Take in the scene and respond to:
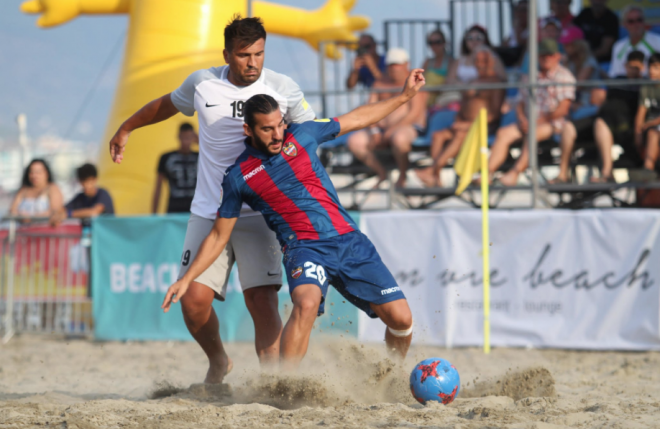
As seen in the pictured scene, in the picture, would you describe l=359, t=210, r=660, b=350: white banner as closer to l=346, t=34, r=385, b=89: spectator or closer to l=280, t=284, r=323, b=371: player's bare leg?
l=346, t=34, r=385, b=89: spectator

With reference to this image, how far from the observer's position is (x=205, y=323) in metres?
4.57

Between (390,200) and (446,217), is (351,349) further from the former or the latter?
(390,200)

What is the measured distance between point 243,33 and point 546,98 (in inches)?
227

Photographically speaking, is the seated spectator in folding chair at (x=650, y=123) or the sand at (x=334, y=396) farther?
the seated spectator in folding chair at (x=650, y=123)

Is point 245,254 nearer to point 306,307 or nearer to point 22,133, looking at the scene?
point 306,307

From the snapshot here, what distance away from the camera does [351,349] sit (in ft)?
15.9

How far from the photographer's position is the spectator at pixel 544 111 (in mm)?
8688

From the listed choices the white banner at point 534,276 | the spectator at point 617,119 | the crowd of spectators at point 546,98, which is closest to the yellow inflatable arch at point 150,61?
the crowd of spectators at point 546,98

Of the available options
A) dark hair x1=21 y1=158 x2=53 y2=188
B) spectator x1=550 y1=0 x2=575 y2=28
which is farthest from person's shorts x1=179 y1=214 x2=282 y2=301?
spectator x1=550 y1=0 x2=575 y2=28

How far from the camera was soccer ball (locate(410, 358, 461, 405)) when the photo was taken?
4.07m

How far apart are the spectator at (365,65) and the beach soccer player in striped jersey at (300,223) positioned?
245 inches

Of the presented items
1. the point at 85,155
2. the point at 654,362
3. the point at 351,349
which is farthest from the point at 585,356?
the point at 85,155

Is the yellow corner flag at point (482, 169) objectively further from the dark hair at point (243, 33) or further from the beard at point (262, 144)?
the dark hair at point (243, 33)

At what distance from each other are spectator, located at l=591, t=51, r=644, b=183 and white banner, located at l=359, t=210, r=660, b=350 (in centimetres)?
113
